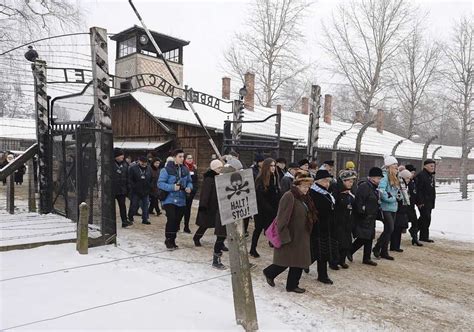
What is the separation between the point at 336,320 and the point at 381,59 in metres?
29.4

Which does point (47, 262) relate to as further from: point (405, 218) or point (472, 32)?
point (472, 32)

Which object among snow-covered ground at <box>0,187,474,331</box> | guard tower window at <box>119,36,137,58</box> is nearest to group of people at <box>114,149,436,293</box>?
snow-covered ground at <box>0,187,474,331</box>

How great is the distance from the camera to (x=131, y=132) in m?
18.9

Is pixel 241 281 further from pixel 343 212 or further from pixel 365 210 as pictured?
pixel 365 210

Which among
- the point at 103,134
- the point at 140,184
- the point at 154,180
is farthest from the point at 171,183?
the point at 154,180

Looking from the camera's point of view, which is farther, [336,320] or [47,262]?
[47,262]

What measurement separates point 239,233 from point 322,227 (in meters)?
1.98

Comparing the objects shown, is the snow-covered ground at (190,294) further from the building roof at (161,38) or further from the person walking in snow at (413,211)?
the building roof at (161,38)

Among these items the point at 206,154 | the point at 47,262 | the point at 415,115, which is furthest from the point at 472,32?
the point at 47,262

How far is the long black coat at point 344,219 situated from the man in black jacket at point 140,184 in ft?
16.9

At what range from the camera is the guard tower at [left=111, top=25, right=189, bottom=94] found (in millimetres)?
21141

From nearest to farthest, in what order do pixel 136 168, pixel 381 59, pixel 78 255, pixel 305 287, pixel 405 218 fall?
pixel 305 287 < pixel 78 255 < pixel 405 218 < pixel 136 168 < pixel 381 59

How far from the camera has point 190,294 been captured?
4672 mm

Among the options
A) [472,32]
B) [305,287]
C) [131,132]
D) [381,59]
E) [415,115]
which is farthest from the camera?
[415,115]
